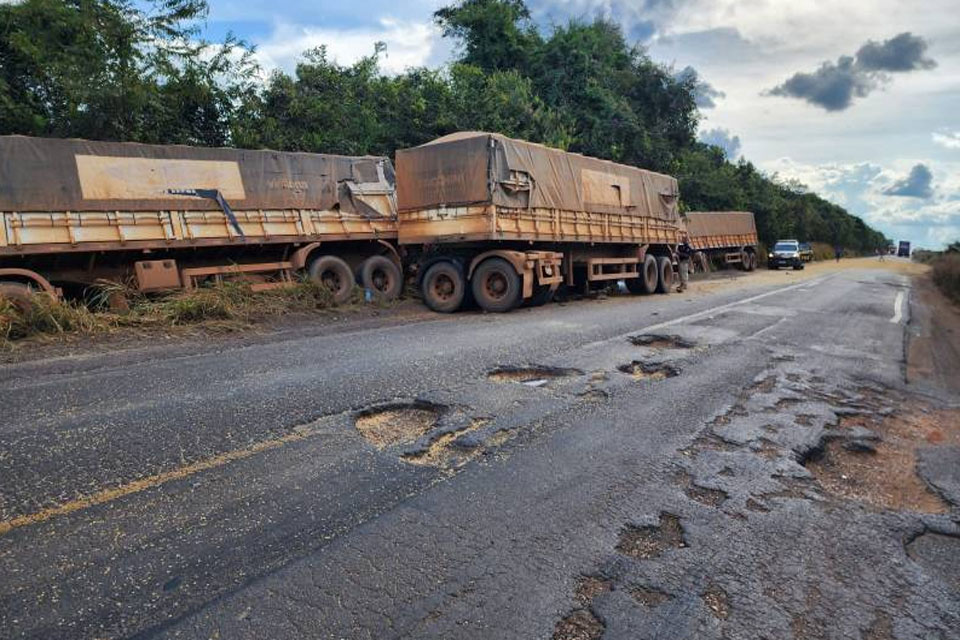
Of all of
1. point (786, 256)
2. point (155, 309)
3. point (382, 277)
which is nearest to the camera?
point (155, 309)

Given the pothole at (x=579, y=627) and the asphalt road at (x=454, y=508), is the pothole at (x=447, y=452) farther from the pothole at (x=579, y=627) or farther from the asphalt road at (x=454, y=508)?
the pothole at (x=579, y=627)

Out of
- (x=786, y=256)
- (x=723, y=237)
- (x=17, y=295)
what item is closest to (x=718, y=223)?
(x=723, y=237)

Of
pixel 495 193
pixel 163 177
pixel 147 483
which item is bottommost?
pixel 147 483

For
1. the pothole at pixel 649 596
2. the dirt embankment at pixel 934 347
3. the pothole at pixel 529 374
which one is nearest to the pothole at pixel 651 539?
the pothole at pixel 649 596

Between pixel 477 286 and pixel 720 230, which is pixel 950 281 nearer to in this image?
pixel 720 230

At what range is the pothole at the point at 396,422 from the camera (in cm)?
367

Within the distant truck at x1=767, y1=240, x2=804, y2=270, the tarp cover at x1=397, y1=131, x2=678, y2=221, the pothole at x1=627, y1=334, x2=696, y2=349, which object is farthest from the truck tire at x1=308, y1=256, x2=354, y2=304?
the distant truck at x1=767, y1=240, x2=804, y2=270

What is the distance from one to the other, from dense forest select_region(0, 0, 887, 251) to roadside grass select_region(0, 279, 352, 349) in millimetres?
6719

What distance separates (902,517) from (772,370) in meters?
3.18

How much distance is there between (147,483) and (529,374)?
129 inches

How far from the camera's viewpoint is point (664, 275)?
15.8 m

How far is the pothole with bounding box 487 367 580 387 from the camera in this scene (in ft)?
16.8

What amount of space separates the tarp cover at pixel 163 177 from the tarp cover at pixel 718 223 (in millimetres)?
18825

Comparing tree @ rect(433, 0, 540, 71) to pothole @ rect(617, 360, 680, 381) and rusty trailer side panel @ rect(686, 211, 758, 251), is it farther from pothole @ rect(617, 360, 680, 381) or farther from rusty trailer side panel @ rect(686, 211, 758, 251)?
pothole @ rect(617, 360, 680, 381)
